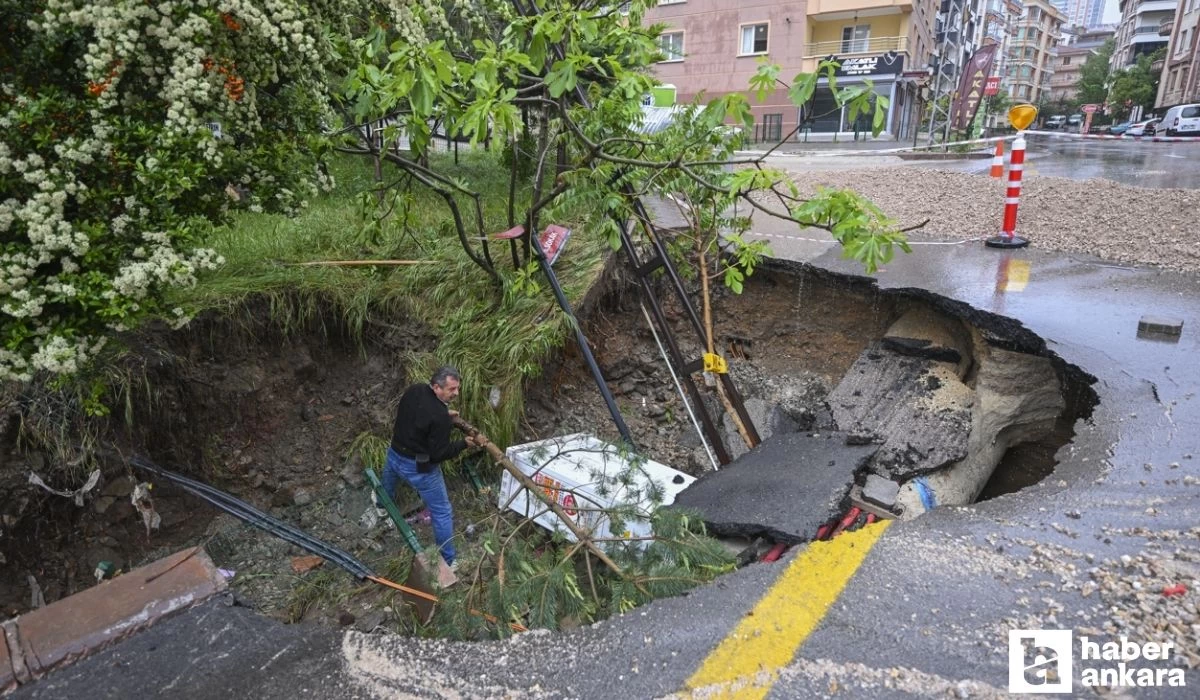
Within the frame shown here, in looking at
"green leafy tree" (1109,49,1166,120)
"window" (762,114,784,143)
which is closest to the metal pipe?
"window" (762,114,784,143)

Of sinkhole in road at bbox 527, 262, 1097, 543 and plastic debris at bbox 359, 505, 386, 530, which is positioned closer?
sinkhole in road at bbox 527, 262, 1097, 543

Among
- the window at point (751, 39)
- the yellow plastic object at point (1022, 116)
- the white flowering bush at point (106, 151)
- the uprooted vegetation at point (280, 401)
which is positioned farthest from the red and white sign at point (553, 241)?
the window at point (751, 39)

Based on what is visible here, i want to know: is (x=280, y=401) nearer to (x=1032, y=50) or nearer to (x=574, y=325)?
(x=574, y=325)

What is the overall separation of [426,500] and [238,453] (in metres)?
1.78

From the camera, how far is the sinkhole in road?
3.62 meters

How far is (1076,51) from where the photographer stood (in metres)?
82.4

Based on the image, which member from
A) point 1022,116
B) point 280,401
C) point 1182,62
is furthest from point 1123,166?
point 1182,62

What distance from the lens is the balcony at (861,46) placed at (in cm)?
2833

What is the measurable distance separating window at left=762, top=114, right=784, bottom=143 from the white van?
44.4 feet

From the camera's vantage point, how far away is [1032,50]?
7019 cm

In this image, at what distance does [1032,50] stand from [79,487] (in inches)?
3455

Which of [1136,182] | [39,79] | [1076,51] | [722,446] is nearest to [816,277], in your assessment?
[722,446]

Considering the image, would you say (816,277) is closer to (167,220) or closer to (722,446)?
(722,446)

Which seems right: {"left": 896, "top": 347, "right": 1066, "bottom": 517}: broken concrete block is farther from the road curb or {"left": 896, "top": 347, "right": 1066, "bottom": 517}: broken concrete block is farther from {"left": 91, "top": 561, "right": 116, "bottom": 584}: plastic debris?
{"left": 91, "top": 561, "right": 116, "bottom": 584}: plastic debris
